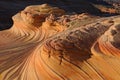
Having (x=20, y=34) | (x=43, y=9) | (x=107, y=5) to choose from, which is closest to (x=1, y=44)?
(x=20, y=34)

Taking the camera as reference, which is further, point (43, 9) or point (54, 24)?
point (43, 9)

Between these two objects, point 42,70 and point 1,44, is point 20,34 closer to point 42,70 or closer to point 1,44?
point 1,44

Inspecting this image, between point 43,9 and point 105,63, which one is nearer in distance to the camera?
point 105,63

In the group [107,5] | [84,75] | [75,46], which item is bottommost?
[107,5]

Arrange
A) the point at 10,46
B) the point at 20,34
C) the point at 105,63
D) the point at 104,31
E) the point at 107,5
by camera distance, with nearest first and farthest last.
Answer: the point at 105,63, the point at 104,31, the point at 10,46, the point at 20,34, the point at 107,5

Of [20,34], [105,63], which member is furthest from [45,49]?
[20,34]

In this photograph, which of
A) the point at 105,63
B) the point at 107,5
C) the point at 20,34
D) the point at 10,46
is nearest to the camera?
the point at 105,63

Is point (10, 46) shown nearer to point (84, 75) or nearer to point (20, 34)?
point (20, 34)

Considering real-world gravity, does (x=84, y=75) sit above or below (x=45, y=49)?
below

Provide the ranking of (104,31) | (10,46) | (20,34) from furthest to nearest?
(20,34) < (10,46) < (104,31)
